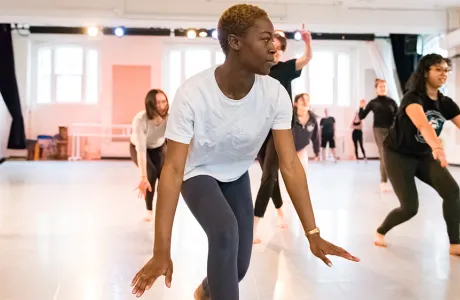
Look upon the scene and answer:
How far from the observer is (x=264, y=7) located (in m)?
9.36

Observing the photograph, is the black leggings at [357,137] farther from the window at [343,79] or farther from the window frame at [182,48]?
the window frame at [182,48]

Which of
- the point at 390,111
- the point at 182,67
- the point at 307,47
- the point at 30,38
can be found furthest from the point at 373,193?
the point at 30,38

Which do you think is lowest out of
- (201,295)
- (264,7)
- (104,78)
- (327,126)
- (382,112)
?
(201,295)

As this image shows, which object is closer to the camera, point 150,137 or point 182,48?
point 150,137

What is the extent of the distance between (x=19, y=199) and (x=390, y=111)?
4519 millimetres

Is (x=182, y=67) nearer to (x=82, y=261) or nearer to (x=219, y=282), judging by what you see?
(x=82, y=261)

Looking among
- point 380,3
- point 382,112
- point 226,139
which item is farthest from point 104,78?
point 226,139

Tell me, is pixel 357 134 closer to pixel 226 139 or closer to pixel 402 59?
pixel 402 59

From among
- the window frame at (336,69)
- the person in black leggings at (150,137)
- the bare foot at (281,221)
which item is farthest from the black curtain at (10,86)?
the bare foot at (281,221)

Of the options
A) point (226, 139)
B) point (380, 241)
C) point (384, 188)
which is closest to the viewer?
point (226, 139)

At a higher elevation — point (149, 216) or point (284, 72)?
point (284, 72)

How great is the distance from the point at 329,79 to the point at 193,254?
35.5 feet

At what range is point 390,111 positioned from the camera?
6.14m

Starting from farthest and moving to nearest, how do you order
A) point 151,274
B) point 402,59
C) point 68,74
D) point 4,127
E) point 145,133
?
point 68,74
point 402,59
point 4,127
point 145,133
point 151,274
